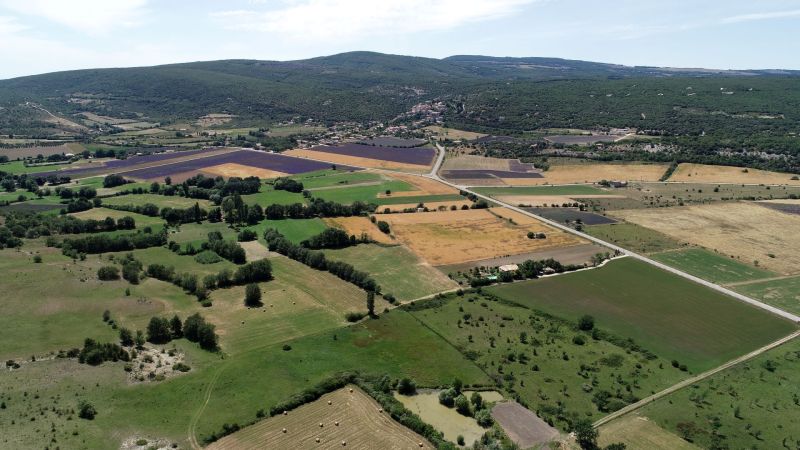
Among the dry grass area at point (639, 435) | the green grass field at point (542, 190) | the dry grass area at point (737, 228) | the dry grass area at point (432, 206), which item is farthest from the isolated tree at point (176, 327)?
the green grass field at point (542, 190)

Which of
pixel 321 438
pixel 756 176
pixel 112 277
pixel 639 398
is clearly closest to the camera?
pixel 321 438

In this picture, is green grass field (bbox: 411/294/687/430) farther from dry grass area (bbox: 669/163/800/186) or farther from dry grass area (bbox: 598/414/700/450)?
dry grass area (bbox: 669/163/800/186)

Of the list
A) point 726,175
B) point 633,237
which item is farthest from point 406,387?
point 726,175

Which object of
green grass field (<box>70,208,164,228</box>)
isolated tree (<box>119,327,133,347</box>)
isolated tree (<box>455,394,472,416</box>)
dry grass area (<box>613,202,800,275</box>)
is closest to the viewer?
isolated tree (<box>455,394,472,416</box>)

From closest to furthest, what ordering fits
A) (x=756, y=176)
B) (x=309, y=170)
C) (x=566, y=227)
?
(x=566, y=227) < (x=756, y=176) < (x=309, y=170)

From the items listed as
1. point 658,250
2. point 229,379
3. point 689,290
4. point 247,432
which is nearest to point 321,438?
point 247,432

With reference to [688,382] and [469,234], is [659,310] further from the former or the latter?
[469,234]

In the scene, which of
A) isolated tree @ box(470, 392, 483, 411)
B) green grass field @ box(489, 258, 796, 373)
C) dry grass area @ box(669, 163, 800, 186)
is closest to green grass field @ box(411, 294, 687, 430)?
green grass field @ box(489, 258, 796, 373)

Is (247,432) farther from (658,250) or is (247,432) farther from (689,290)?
(658,250)
